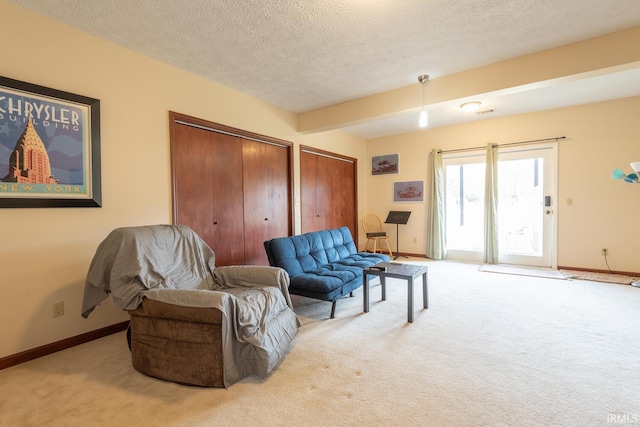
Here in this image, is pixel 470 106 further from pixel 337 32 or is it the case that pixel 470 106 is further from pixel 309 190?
pixel 309 190

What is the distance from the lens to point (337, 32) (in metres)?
2.46

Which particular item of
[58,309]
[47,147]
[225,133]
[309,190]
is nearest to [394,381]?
[58,309]

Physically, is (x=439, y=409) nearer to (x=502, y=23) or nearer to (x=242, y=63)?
(x=502, y=23)

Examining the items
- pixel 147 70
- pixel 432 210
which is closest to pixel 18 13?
pixel 147 70

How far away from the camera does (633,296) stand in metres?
3.39

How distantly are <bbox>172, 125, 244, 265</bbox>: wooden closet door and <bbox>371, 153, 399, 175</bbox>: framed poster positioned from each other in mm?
3527

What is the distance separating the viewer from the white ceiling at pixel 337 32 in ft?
7.04

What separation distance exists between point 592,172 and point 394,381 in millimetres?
4799

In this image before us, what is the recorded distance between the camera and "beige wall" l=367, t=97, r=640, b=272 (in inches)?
166

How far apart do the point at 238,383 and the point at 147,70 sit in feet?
9.66

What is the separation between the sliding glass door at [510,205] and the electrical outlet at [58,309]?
18.8 ft

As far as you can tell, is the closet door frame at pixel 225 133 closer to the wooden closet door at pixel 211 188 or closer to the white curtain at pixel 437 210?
the wooden closet door at pixel 211 188

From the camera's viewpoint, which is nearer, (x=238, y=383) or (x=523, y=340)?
(x=238, y=383)

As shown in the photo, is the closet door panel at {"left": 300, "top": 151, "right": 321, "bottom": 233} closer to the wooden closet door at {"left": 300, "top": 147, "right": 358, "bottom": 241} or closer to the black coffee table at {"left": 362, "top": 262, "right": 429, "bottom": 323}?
the wooden closet door at {"left": 300, "top": 147, "right": 358, "bottom": 241}
